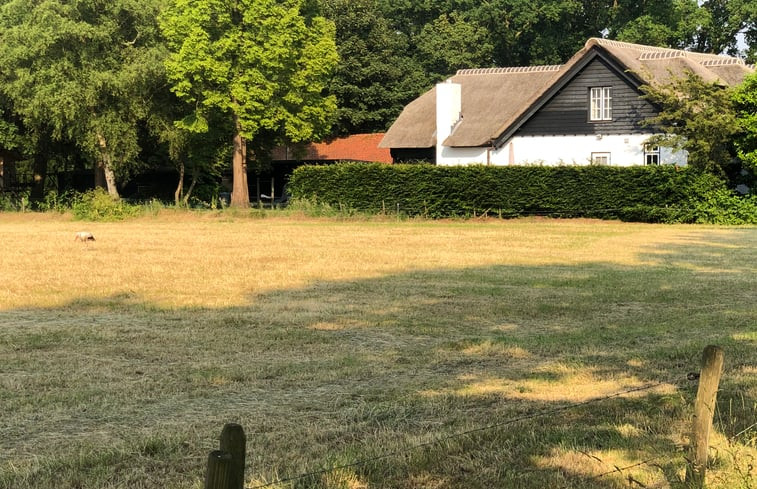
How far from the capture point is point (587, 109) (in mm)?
46500

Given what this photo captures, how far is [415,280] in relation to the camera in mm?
19281

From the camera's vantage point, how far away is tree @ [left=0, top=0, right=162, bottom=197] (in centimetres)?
4659

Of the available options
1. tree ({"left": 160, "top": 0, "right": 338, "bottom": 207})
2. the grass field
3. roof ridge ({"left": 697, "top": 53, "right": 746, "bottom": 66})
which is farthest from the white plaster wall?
the grass field

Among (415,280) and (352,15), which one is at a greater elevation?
(352,15)

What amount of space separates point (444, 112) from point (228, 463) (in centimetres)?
5007

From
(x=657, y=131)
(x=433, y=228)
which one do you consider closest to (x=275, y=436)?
(x=433, y=228)

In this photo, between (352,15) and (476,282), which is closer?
(476,282)

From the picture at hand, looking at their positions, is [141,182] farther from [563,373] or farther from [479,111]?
[563,373]

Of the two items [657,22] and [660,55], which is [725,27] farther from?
[660,55]

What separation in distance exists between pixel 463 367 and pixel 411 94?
59617 mm

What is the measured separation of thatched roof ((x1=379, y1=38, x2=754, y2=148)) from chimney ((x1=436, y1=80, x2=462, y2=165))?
501 millimetres

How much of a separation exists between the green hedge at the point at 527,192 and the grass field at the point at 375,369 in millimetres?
16501

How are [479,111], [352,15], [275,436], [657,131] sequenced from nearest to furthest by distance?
[275,436] < [657,131] < [479,111] < [352,15]

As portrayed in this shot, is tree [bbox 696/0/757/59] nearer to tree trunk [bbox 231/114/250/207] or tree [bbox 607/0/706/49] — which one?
tree [bbox 607/0/706/49]
